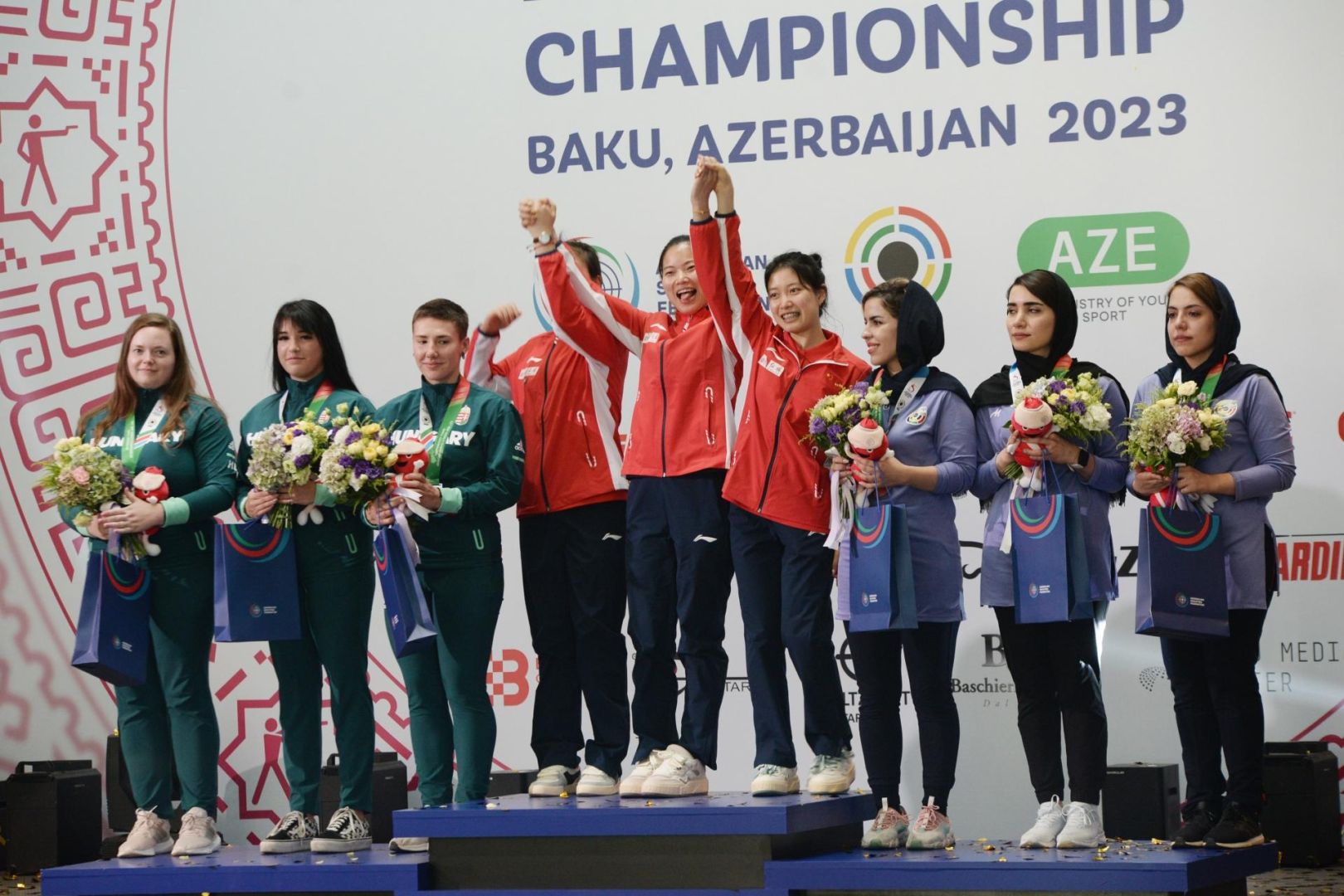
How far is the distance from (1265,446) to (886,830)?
1.36 meters

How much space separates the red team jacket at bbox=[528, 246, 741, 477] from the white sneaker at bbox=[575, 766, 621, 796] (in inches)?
33.2

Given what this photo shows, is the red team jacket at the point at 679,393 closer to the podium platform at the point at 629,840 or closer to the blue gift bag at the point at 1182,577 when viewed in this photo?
the podium platform at the point at 629,840

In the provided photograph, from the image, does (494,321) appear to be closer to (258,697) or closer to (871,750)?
(871,750)

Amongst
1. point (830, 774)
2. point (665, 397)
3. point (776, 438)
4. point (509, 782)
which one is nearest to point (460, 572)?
point (665, 397)

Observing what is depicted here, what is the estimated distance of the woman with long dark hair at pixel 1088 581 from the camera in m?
3.89

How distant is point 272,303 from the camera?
21.0 feet

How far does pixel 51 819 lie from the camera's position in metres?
5.96

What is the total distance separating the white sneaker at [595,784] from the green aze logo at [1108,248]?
8.26ft

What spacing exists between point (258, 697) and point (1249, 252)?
A: 13.6 ft

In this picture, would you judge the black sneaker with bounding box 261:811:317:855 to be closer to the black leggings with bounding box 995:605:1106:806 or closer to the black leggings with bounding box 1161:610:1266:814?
the black leggings with bounding box 995:605:1106:806

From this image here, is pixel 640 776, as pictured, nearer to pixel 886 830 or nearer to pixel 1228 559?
pixel 886 830

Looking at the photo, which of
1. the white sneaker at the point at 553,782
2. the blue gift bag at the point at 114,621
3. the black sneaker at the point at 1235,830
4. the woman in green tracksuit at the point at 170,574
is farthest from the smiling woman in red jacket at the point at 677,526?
the blue gift bag at the point at 114,621

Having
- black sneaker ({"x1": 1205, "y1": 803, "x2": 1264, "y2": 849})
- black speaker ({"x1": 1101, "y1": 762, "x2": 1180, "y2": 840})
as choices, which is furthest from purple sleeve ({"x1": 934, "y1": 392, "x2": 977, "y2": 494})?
black speaker ({"x1": 1101, "y1": 762, "x2": 1180, "y2": 840})

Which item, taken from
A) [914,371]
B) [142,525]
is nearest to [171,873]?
[142,525]
